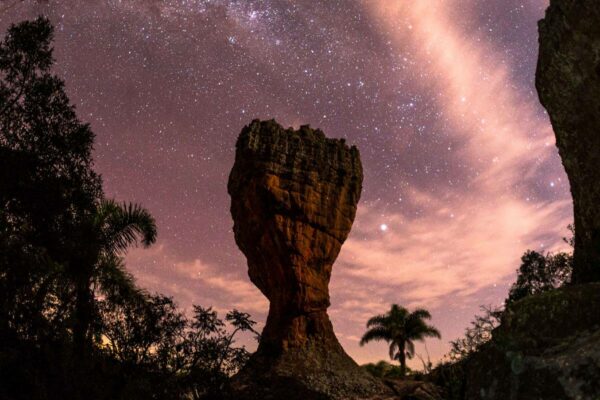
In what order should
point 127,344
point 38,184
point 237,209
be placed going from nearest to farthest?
point 127,344 → point 38,184 → point 237,209

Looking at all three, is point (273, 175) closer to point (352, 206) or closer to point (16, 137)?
point (352, 206)

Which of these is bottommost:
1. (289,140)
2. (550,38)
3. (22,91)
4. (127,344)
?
(127,344)

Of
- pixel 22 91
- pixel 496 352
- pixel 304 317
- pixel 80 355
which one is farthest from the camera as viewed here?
pixel 304 317

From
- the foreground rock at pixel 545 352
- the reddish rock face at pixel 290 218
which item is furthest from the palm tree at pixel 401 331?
the foreground rock at pixel 545 352

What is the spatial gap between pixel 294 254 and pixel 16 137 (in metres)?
20.4

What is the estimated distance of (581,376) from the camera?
4.73m

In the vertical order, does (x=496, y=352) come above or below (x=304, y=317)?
below

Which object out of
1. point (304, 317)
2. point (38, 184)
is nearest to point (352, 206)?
point (304, 317)

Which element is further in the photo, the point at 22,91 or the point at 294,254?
the point at 294,254

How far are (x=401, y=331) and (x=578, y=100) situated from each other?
4718 cm

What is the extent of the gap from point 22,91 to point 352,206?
26.1 metres

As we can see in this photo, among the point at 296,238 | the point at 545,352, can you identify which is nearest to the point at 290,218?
the point at 296,238

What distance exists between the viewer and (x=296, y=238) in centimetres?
3491

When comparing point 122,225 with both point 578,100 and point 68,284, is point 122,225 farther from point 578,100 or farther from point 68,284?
point 578,100
